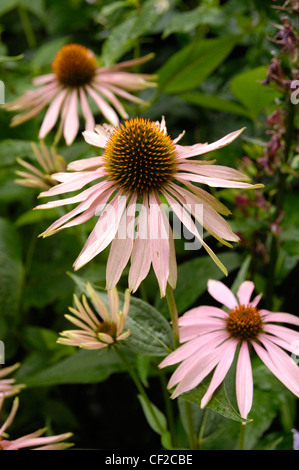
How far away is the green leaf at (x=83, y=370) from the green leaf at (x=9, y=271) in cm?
15

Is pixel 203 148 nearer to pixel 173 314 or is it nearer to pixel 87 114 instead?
pixel 173 314

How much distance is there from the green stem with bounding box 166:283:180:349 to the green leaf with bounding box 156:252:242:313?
18 cm

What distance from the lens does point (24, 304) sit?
941mm

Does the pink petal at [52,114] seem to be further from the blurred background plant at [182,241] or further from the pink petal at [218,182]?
the pink petal at [218,182]

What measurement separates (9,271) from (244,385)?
51 cm

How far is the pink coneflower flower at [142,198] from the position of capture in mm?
421

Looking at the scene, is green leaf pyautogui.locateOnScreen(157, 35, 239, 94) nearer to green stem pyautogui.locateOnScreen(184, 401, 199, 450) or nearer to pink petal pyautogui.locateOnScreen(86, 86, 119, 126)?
pink petal pyautogui.locateOnScreen(86, 86, 119, 126)

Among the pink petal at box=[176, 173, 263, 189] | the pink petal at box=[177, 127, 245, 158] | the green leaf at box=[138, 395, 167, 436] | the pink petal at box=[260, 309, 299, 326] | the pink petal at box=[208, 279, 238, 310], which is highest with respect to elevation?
the pink petal at box=[177, 127, 245, 158]

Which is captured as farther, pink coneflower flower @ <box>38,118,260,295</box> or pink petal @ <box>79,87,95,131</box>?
pink petal @ <box>79,87,95,131</box>

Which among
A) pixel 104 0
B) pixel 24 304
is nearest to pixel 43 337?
pixel 24 304

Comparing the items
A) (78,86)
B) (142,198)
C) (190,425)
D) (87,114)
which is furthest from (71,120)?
(190,425)

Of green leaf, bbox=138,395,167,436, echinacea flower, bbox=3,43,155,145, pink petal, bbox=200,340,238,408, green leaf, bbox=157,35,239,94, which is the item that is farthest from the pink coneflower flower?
green leaf, bbox=157,35,239,94

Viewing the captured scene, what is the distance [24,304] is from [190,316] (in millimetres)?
496

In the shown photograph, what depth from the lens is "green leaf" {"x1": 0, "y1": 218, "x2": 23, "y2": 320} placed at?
32.4 inches
